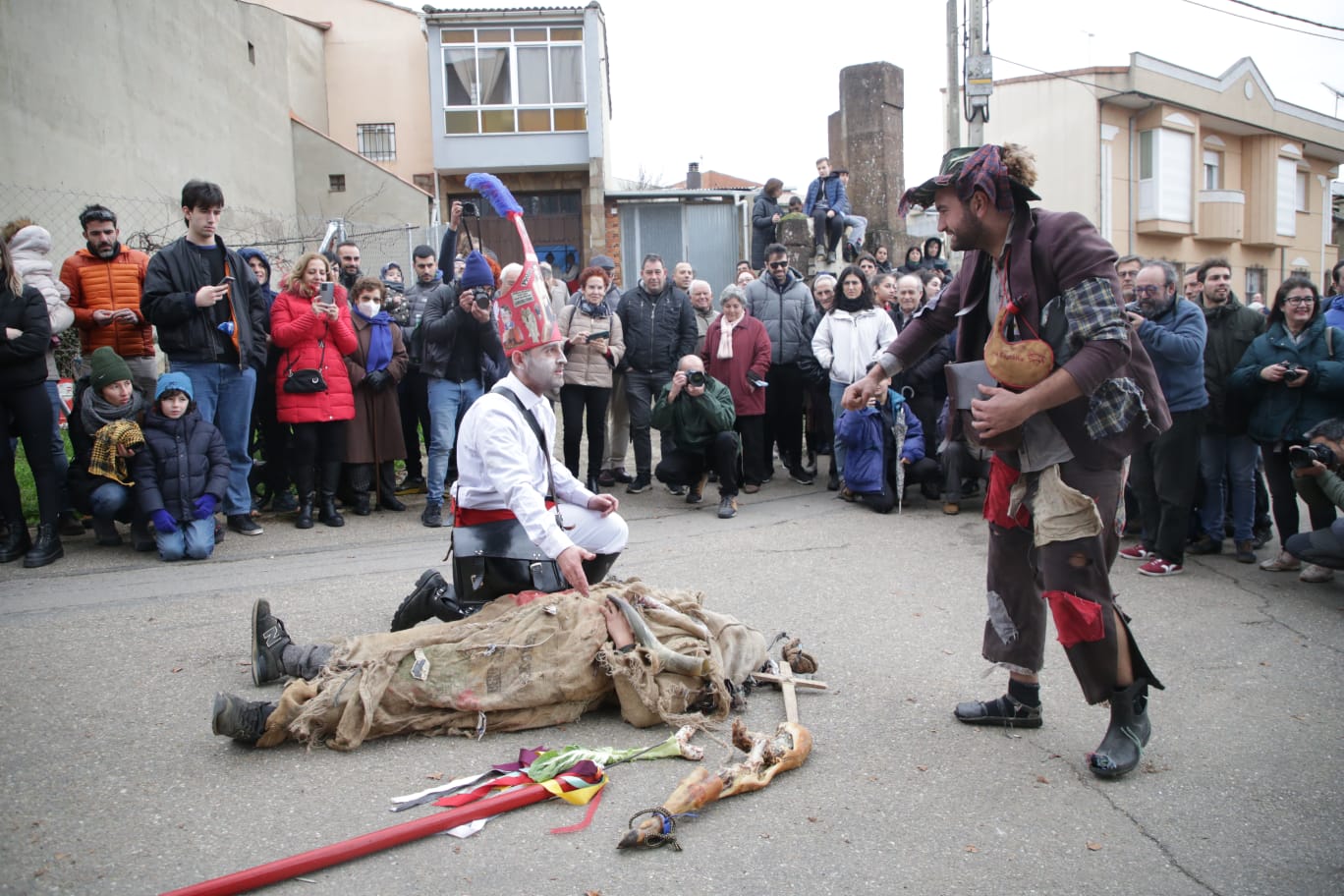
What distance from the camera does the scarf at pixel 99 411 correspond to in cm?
712

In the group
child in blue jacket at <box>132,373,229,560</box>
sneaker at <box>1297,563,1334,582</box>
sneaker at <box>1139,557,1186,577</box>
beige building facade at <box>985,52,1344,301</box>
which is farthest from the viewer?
beige building facade at <box>985,52,1344,301</box>

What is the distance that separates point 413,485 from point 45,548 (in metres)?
3.34

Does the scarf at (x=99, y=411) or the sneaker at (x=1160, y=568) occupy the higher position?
the scarf at (x=99, y=411)

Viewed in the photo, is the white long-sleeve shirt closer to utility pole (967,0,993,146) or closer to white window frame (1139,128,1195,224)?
utility pole (967,0,993,146)

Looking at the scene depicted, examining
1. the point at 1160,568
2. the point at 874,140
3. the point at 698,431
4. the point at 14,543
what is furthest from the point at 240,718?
the point at 874,140

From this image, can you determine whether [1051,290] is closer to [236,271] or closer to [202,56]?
[236,271]

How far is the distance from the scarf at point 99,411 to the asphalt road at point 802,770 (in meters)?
1.41

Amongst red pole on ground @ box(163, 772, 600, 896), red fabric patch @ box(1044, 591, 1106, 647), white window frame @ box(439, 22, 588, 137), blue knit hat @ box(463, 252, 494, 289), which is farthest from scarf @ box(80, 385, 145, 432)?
white window frame @ box(439, 22, 588, 137)

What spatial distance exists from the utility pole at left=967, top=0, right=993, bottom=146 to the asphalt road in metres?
9.25

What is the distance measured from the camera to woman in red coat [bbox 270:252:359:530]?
7.87 meters

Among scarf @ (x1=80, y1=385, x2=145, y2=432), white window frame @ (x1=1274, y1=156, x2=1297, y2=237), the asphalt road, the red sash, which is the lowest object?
the asphalt road

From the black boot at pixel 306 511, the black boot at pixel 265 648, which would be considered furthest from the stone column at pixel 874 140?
the black boot at pixel 265 648

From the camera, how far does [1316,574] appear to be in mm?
6387

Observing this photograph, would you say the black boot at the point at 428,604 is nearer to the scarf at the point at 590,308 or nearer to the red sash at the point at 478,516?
the red sash at the point at 478,516
